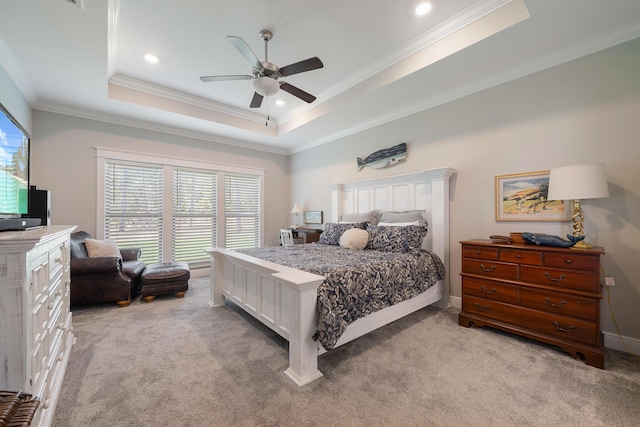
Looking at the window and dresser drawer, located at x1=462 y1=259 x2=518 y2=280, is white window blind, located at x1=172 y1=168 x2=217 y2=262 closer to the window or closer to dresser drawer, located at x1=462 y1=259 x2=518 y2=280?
the window

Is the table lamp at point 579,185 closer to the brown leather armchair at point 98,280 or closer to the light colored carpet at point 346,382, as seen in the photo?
the light colored carpet at point 346,382

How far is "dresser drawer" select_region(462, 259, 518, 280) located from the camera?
95.6 inches

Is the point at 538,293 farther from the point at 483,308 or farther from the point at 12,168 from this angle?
the point at 12,168

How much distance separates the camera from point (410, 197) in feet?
12.3

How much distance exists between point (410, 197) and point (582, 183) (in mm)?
1837

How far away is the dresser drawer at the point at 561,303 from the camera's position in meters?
2.02

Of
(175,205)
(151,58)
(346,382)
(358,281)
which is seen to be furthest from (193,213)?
(346,382)

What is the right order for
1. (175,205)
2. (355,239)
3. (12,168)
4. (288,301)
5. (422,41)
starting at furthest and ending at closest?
1. (175,205)
2. (355,239)
3. (422,41)
4. (288,301)
5. (12,168)

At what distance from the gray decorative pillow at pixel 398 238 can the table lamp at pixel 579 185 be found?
1.29 meters

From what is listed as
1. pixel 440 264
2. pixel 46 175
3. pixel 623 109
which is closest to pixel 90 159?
pixel 46 175

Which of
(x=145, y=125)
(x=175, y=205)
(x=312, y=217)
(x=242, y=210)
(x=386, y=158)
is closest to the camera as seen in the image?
(x=386, y=158)

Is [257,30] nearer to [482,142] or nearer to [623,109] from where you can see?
[482,142]

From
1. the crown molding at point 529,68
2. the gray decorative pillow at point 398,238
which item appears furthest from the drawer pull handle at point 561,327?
the crown molding at point 529,68

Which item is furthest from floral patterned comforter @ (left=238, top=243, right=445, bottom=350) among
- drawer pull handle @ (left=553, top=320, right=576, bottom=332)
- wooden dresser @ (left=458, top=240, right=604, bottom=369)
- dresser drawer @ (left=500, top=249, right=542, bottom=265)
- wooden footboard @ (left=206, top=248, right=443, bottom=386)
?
drawer pull handle @ (left=553, top=320, right=576, bottom=332)
